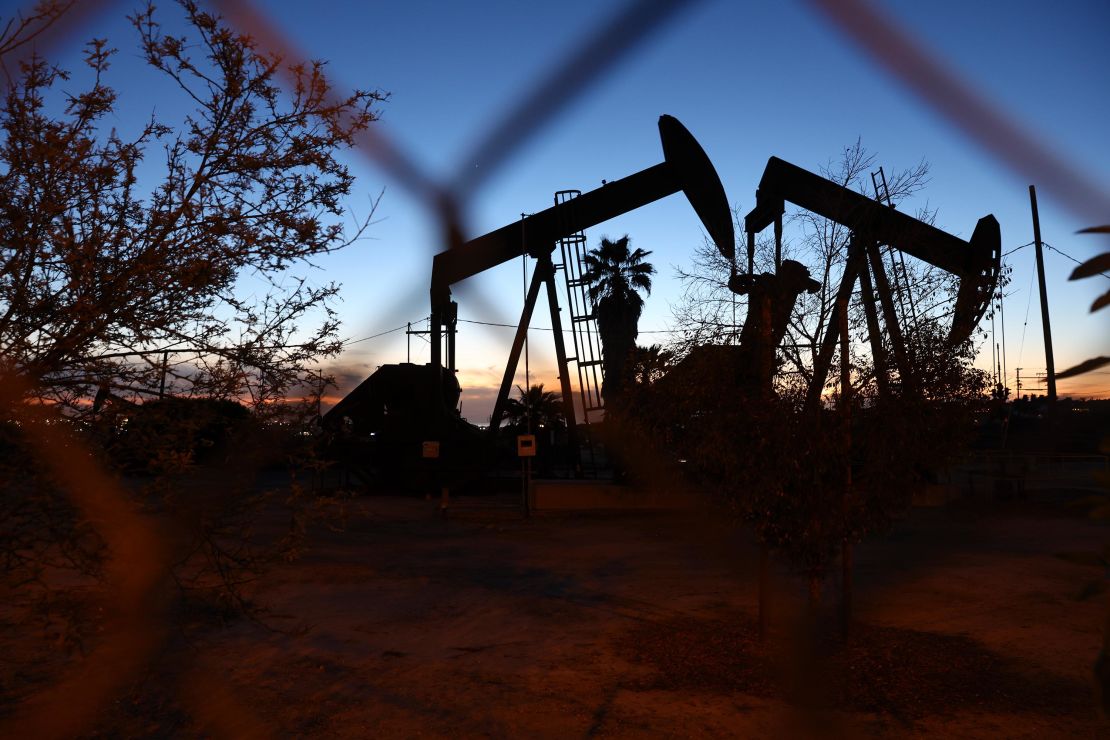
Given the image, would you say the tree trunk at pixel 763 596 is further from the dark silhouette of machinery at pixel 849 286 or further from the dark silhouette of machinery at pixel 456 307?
the dark silhouette of machinery at pixel 456 307

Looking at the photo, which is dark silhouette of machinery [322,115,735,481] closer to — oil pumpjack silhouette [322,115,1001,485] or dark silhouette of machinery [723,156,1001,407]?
oil pumpjack silhouette [322,115,1001,485]

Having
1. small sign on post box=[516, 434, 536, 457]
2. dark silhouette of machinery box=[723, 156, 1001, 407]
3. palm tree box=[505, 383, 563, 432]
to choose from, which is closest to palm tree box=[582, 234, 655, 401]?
palm tree box=[505, 383, 563, 432]

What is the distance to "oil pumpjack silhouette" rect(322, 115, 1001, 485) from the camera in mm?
10133

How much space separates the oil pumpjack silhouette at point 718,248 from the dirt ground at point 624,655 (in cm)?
251

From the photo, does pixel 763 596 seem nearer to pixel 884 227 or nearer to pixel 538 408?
pixel 884 227

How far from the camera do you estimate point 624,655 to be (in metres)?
9.80

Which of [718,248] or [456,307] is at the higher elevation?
[456,307]

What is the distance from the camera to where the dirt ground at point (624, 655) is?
741 cm

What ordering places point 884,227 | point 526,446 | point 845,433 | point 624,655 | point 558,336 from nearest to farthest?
point 845,433 → point 624,655 → point 884,227 → point 526,446 → point 558,336

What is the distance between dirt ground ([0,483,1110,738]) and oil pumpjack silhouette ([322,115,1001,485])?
8.24 ft

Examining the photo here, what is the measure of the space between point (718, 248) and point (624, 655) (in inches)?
206

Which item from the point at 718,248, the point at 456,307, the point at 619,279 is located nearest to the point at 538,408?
the point at 619,279

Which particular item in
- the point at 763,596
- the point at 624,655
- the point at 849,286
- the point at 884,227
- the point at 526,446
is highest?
the point at 884,227

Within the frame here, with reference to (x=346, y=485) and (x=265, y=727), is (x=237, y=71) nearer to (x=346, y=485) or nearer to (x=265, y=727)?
(x=265, y=727)
